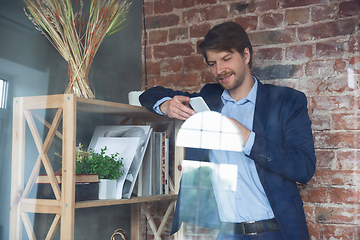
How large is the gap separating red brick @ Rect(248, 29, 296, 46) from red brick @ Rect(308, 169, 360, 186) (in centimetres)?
49

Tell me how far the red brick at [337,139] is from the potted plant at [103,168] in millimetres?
707

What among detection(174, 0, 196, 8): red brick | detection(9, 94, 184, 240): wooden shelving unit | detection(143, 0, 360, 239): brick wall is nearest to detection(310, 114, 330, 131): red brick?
detection(143, 0, 360, 239): brick wall

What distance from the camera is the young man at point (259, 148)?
0.84 m

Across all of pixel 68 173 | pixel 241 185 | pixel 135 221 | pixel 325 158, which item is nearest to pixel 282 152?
pixel 241 185

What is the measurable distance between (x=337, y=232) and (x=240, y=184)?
541 mm

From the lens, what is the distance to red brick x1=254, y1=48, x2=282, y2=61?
1.21 metres

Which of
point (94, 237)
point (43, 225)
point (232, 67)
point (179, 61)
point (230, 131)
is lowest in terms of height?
point (94, 237)

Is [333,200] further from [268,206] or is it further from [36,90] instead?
[36,90]

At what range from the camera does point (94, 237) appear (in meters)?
1.10

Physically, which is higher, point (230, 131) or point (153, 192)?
point (230, 131)

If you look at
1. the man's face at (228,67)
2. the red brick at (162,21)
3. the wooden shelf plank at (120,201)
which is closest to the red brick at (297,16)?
the man's face at (228,67)

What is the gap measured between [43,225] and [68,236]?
7 centimetres

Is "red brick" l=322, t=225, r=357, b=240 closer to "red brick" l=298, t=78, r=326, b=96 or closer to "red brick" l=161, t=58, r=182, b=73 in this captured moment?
"red brick" l=298, t=78, r=326, b=96

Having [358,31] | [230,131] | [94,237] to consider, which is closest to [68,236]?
[94,237]
